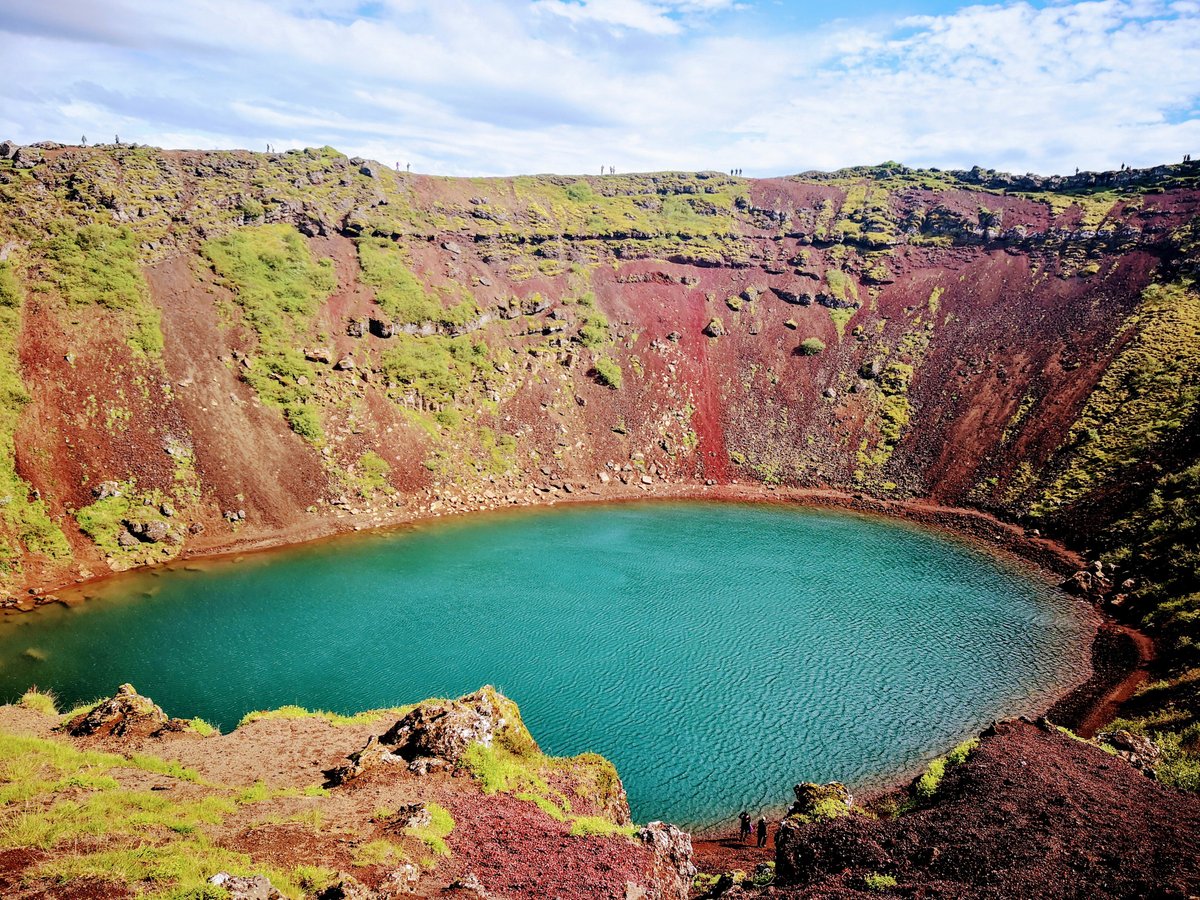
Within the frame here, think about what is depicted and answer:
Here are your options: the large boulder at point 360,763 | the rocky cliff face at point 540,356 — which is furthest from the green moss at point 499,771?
the rocky cliff face at point 540,356

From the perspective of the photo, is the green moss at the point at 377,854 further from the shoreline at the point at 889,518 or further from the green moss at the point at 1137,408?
the green moss at the point at 1137,408

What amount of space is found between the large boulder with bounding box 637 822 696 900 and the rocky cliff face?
32.7m

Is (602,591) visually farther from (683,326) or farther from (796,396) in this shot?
(683,326)

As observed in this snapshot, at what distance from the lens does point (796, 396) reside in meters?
76.8

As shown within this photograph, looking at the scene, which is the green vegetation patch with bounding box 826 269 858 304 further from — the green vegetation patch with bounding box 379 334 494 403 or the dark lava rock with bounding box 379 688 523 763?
the dark lava rock with bounding box 379 688 523 763

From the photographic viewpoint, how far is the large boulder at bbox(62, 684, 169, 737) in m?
23.7

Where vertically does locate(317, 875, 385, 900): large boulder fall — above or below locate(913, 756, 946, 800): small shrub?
above

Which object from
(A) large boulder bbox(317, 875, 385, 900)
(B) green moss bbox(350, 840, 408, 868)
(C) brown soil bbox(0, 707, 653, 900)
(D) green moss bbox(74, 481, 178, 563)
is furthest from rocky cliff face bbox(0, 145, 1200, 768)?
(A) large boulder bbox(317, 875, 385, 900)

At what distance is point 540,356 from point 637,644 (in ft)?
151

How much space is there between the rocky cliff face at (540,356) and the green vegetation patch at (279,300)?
0.33 m

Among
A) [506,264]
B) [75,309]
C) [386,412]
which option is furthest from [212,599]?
[506,264]

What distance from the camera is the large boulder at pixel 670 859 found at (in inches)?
723

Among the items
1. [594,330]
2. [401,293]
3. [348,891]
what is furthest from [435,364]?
[348,891]

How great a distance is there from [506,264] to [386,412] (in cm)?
3422
